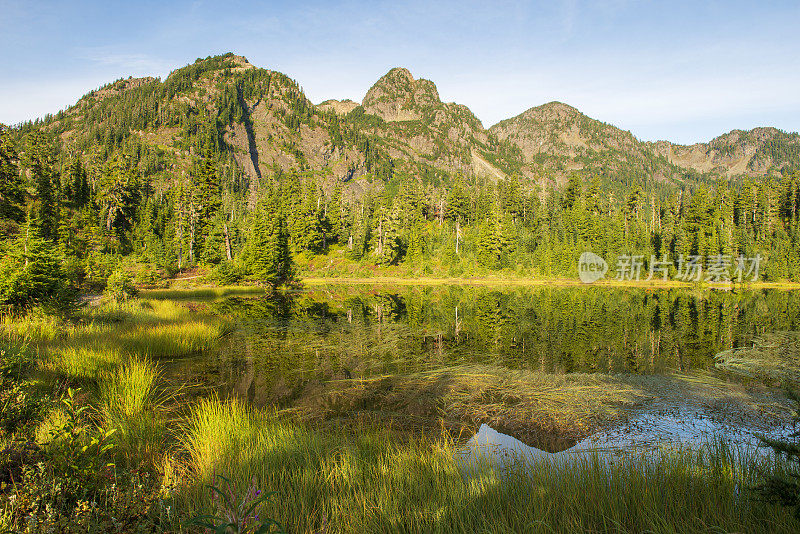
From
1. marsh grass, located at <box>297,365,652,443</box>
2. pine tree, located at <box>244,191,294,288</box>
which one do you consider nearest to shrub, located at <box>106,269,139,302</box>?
marsh grass, located at <box>297,365,652,443</box>

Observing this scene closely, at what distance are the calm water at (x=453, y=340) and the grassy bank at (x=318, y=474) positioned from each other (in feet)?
10.7

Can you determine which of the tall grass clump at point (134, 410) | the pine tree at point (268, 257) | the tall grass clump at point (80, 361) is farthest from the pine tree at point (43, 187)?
the tall grass clump at point (134, 410)

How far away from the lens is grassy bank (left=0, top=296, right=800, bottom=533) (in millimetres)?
3789

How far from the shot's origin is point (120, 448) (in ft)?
19.4

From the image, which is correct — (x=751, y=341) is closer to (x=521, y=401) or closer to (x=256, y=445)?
(x=521, y=401)

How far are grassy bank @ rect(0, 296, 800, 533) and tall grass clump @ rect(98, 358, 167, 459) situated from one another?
3 centimetres

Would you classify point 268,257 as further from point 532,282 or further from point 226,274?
point 532,282

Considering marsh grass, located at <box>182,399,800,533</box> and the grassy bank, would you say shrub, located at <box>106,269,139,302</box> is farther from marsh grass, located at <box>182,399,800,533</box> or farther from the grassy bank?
marsh grass, located at <box>182,399,800,533</box>

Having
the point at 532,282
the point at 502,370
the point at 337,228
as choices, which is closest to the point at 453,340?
the point at 502,370

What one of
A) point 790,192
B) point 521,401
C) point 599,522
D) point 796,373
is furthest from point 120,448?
point 790,192

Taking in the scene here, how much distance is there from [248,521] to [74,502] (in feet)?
10.2

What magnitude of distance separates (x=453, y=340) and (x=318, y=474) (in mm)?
14022

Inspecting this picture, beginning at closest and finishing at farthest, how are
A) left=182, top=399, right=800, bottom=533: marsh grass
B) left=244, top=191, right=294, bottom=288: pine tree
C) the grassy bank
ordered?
the grassy bank → left=182, top=399, right=800, bottom=533: marsh grass → left=244, top=191, right=294, bottom=288: pine tree

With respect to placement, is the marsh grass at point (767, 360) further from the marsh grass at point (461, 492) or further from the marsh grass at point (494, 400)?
the marsh grass at point (461, 492)
